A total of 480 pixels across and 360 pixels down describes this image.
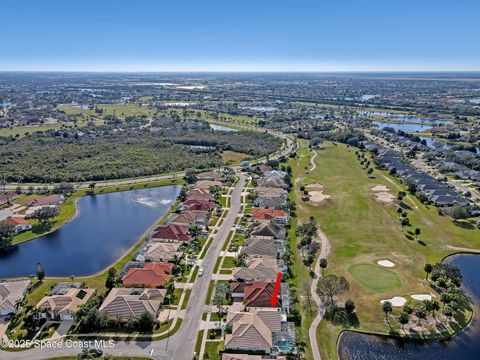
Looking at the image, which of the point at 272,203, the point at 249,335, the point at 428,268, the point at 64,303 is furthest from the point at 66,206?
the point at 428,268

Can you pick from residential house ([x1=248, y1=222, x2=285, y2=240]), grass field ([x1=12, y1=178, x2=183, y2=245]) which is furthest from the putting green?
grass field ([x1=12, y1=178, x2=183, y2=245])

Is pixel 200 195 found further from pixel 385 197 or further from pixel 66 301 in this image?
pixel 385 197

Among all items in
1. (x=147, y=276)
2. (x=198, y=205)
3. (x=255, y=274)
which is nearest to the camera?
(x=147, y=276)

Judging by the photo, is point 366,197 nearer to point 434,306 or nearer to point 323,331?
point 434,306

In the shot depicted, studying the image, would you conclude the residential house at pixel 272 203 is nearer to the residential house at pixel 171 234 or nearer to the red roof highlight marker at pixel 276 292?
the residential house at pixel 171 234

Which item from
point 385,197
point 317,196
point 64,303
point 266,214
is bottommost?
point 317,196

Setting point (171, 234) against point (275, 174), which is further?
point (275, 174)

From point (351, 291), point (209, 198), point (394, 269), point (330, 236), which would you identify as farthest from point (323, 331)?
point (209, 198)
